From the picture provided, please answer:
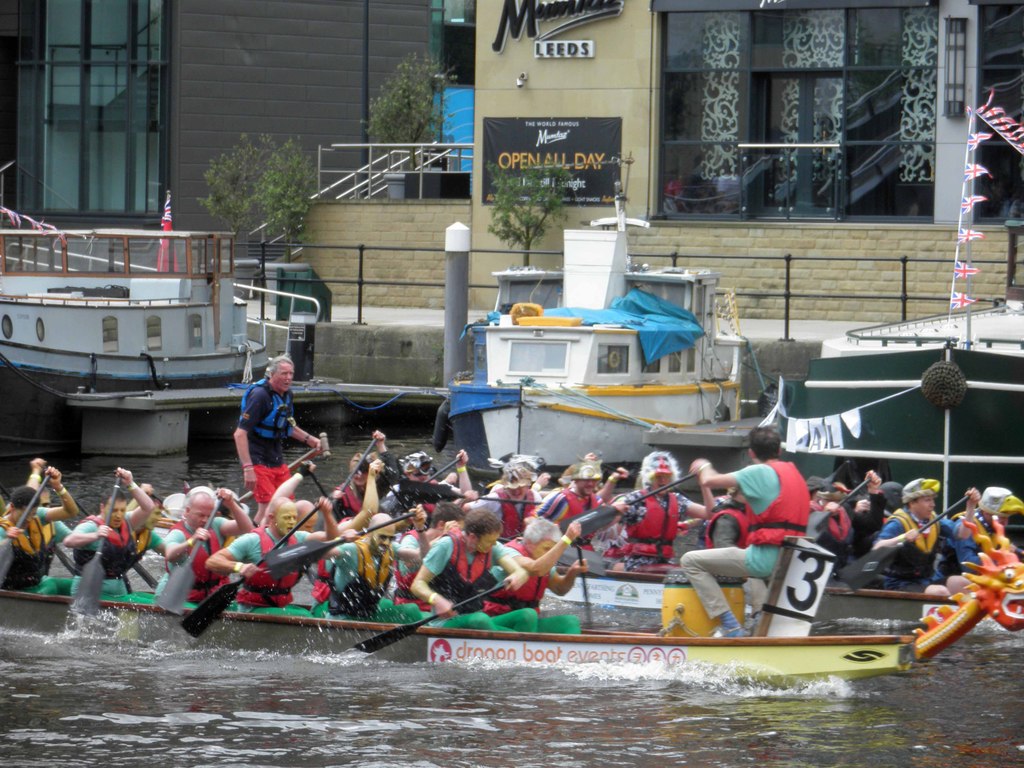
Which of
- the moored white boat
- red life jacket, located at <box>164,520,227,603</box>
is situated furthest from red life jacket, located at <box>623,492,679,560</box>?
the moored white boat

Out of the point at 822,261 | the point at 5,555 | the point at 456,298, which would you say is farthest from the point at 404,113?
the point at 5,555

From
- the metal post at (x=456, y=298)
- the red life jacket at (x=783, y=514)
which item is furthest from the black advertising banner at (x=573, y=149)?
Result: the red life jacket at (x=783, y=514)

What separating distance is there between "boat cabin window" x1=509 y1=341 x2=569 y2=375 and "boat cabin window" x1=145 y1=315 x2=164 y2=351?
547 centimetres

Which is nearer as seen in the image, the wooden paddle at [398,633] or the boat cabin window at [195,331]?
the wooden paddle at [398,633]

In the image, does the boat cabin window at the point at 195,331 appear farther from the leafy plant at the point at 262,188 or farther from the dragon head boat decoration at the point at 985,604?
the dragon head boat decoration at the point at 985,604

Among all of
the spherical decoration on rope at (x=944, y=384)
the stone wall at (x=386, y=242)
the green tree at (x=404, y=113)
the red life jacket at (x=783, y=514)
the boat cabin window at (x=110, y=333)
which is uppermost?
the green tree at (x=404, y=113)

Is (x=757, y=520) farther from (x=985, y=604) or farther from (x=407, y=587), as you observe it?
(x=407, y=587)

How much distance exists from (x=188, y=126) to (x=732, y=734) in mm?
30250

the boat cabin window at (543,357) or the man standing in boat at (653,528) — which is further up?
the boat cabin window at (543,357)

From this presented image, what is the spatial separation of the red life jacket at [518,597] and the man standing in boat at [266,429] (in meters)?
2.70

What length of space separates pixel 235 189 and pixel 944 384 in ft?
68.5

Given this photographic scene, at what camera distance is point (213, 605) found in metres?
11.5

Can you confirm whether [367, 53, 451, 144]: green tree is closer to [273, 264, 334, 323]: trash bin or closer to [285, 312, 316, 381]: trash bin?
[273, 264, 334, 323]: trash bin

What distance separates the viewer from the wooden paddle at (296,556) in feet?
36.9
